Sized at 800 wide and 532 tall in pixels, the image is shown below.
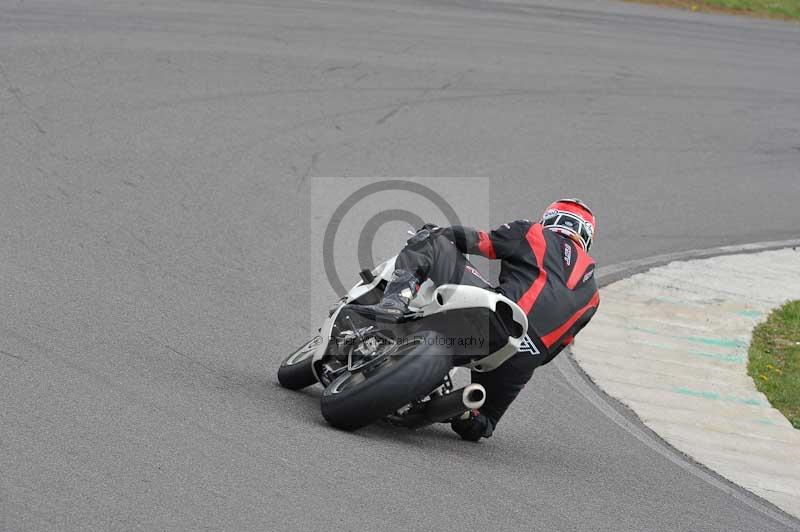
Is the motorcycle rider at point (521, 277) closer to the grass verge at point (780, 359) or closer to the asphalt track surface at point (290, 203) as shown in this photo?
the asphalt track surface at point (290, 203)

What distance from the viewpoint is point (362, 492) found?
5.21 m

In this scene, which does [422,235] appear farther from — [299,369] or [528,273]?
[299,369]

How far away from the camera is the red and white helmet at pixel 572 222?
6.54 metres

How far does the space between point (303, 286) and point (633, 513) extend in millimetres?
3635

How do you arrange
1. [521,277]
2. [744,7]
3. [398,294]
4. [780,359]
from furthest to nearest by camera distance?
1. [744,7]
2. [780,359]
3. [521,277]
4. [398,294]

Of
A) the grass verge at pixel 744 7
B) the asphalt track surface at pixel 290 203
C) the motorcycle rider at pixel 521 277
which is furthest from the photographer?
Result: the grass verge at pixel 744 7

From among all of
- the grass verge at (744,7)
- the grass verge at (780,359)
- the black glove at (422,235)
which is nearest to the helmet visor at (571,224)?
the black glove at (422,235)

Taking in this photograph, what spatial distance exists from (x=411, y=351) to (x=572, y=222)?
4.54 ft

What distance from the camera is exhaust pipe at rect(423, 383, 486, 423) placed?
19.3ft

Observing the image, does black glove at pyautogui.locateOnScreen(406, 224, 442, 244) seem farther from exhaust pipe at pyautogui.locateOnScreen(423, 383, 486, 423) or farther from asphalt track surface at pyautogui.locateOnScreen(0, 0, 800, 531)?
asphalt track surface at pyautogui.locateOnScreen(0, 0, 800, 531)

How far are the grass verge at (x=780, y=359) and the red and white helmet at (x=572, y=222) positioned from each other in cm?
256

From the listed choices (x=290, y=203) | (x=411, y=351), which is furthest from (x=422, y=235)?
(x=290, y=203)

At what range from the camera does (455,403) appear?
19.7ft

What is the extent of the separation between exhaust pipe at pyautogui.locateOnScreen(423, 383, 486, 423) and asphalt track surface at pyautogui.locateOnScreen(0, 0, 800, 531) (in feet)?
0.69
